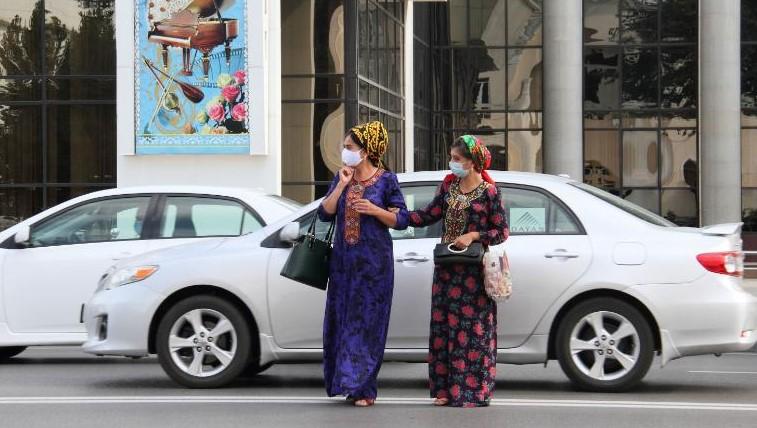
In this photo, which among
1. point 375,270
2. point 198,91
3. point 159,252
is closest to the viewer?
point 375,270

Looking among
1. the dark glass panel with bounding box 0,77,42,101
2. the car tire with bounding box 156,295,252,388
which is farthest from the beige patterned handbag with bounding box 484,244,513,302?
the dark glass panel with bounding box 0,77,42,101

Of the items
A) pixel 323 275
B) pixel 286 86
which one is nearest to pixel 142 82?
pixel 286 86

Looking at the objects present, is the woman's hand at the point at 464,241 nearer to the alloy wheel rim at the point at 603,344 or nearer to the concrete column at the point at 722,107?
the alloy wheel rim at the point at 603,344

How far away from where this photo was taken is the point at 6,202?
2461 cm

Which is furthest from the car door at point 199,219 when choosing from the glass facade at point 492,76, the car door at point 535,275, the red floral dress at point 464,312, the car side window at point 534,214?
the glass facade at point 492,76

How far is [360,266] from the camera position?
354 inches

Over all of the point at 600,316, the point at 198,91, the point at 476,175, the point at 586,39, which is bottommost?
the point at 600,316

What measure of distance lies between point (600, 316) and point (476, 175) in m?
1.41

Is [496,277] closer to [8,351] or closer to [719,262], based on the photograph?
[719,262]

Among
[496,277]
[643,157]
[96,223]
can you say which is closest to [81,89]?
[96,223]

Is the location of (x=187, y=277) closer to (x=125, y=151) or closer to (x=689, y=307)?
(x=689, y=307)

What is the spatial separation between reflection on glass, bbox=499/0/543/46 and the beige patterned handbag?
102ft

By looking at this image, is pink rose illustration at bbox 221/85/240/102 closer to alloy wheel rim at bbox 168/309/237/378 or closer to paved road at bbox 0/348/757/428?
paved road at bbox 0/348/757/428

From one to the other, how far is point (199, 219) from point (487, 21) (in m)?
28.2
